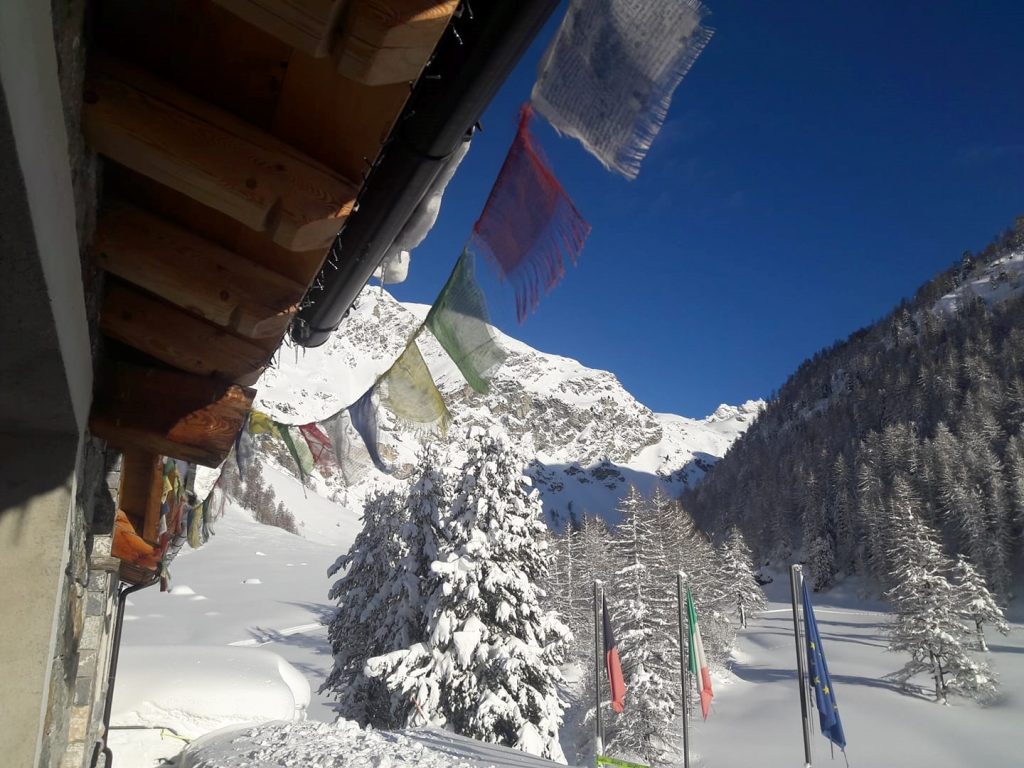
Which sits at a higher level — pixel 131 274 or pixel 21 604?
pixel 131 274

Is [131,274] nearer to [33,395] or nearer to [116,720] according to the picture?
[33,395]

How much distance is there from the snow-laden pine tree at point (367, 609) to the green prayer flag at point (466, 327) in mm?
12105

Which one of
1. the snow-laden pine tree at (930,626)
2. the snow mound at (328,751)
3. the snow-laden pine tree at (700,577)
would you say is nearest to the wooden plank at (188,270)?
the snow mound at (328,751)

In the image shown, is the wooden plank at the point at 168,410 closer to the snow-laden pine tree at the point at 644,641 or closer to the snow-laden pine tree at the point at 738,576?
the snow-laden pine tree at the point at 644,641

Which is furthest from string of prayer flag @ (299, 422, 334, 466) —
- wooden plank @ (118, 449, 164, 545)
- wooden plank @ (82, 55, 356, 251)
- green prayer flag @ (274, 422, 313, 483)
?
wooden plank @ (82, 55, 356, 251)

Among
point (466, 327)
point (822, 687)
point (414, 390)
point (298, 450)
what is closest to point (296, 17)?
point (466, 327)

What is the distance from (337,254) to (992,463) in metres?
62.4

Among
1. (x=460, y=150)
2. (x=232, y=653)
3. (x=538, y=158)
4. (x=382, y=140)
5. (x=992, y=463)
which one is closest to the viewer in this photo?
(x=382, y=140)

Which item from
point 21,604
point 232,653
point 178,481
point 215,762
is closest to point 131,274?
point 21,604

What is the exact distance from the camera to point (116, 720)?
6.06 m

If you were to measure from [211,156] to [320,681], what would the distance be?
26.6 metres

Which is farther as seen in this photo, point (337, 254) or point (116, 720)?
point (116, 720)

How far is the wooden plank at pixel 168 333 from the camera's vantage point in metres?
2.14

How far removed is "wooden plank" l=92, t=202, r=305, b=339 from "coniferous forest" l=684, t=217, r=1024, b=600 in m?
34.5
